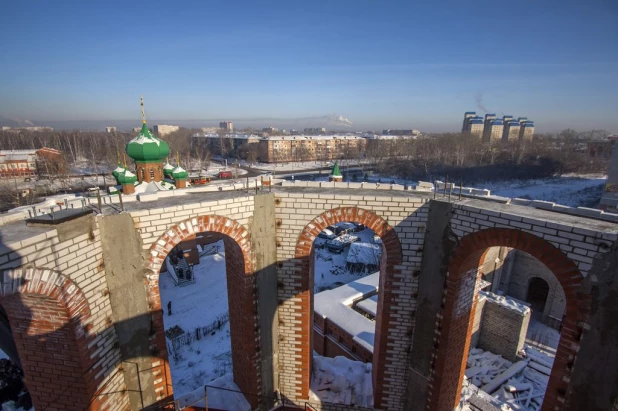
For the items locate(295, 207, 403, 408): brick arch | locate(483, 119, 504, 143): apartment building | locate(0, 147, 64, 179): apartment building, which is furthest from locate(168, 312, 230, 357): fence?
locate(483, 119, 504, 143): apartment building

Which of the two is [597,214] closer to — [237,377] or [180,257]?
[237,377]

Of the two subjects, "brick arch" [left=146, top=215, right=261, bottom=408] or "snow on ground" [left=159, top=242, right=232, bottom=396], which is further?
"snow on ground" [left=159, top=242, right=232, bottom=396]

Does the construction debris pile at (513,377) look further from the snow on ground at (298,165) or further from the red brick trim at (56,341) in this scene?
the snow on ground at (298,165)

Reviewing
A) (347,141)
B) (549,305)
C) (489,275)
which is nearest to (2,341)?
(489,275)

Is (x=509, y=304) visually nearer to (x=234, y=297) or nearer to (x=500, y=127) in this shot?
(x=234, y=297)

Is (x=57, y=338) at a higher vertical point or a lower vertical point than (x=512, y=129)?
lower

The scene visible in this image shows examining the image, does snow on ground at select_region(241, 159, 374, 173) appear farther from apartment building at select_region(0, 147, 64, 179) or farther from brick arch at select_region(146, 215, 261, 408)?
brick arch at select_region(146, 215, 261, 408)

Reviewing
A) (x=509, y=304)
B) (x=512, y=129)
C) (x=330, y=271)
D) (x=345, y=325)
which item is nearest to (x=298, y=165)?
(x=330, y=271)
